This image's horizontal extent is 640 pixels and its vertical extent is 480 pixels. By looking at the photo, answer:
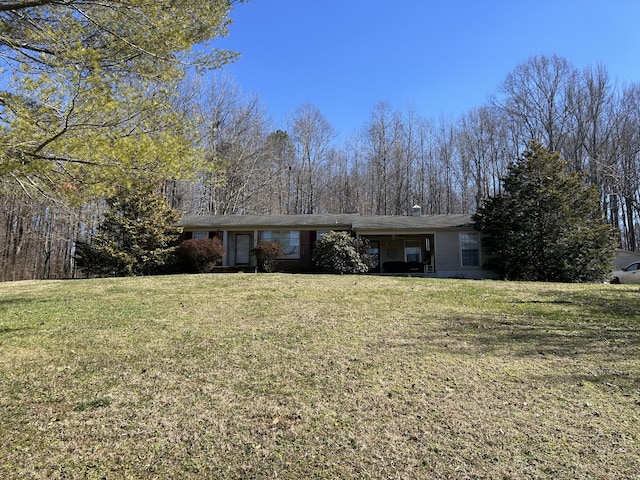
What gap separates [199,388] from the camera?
407 centimetres

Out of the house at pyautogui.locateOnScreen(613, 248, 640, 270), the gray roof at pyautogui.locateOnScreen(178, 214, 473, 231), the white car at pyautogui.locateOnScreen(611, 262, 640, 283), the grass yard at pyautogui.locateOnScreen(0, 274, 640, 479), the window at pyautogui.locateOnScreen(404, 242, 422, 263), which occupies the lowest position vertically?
the grass yard at pyautogui.locateOnScreen(0, 274, 640, 479)

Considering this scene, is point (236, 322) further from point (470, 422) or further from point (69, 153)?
point (470, 422)

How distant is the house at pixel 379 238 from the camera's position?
18.2m

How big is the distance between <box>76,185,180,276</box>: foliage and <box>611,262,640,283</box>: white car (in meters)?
19.1

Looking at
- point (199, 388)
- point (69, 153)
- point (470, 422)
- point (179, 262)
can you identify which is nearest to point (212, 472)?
point (199, 388)

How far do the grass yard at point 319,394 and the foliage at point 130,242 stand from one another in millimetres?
9207

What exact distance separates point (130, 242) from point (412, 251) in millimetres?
13441

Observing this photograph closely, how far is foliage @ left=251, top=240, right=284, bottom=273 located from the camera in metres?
17.7

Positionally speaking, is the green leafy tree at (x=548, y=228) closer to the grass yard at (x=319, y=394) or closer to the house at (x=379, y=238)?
the house at (x=379, y=238)

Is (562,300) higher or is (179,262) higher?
(179,262)

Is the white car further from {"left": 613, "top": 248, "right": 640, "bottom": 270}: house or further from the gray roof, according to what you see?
the gray roof

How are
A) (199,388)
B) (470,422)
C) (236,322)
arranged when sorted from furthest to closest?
(236,322), (199,388), (470,422)

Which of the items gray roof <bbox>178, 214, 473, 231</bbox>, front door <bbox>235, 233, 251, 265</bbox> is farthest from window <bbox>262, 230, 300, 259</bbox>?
front door <bbox>235, 233, 251, 265</bbox>

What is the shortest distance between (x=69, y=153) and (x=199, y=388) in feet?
10.6
